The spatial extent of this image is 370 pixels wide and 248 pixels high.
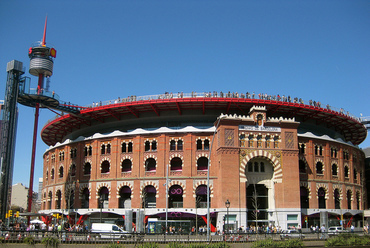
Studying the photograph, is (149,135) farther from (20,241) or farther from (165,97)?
(20,241)

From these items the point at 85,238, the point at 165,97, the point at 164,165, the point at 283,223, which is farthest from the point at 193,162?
the point at 85,238

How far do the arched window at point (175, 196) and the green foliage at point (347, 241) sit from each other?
1029 inches

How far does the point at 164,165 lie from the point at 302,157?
20.7m

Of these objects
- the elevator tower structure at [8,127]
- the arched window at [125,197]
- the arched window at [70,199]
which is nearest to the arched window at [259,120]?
the arched window at [125,197]

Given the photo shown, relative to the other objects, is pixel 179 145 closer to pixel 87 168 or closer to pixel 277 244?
pixel 87 168

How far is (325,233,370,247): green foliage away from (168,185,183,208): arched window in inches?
1029

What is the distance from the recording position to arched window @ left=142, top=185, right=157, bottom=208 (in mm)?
57875

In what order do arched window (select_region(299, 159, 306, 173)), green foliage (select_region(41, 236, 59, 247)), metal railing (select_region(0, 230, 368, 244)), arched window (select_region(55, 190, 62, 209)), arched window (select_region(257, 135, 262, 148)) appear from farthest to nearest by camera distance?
1. arched window (select_region(55, 190, 62, 209))
2. arched window (select_region(299, 159, 306, 173))
3. arched window (select_region(257, 135, 262, 148))
4. metal railing (select_region(0, 230, 368, 244))
5. green foliage (select_region(41, 236, 59, 247))

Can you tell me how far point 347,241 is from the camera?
34.0 m

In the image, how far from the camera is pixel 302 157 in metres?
60.4

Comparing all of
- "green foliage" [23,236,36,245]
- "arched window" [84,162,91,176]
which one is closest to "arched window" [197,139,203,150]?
"arched window" [84,162,91,176]

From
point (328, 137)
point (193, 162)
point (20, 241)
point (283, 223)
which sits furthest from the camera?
point (328, 137)

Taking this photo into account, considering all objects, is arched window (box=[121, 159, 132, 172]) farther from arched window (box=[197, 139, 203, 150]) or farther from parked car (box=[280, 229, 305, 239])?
→ parked car (box=[280, 229, 305, 239])

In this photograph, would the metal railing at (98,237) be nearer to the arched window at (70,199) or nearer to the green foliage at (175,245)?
the green foliage at (175,245)
